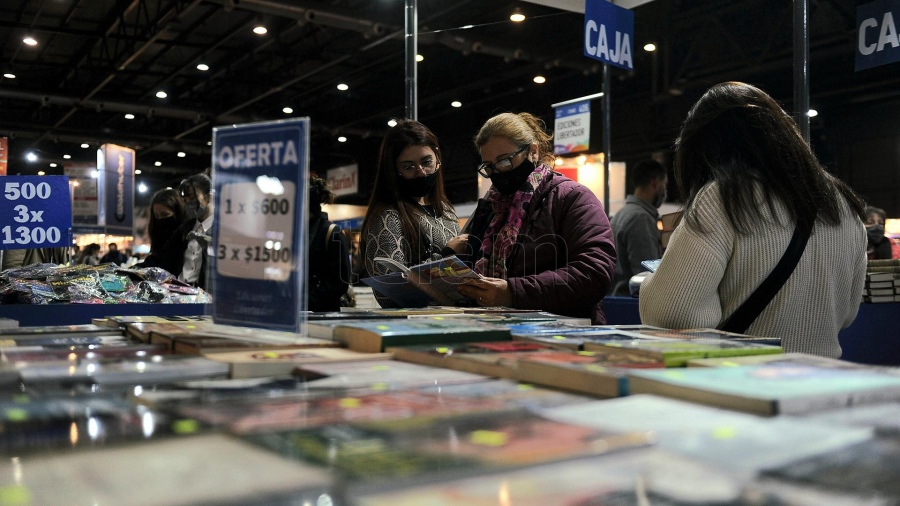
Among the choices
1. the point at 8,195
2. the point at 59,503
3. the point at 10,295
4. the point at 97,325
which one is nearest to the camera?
the point at 59,503

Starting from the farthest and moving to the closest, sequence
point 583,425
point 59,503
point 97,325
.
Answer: point 97,325 < point 583,425 < point 59,503

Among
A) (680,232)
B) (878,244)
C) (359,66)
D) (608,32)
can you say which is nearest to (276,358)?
(680,232)

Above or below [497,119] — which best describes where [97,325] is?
below

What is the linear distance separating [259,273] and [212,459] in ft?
2.11

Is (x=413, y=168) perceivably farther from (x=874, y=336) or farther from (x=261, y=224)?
(x=874, y=336)

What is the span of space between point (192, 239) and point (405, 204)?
5.48 feet

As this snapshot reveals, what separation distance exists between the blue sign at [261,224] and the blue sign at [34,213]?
2592 mm

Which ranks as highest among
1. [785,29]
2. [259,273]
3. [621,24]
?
[785,29]

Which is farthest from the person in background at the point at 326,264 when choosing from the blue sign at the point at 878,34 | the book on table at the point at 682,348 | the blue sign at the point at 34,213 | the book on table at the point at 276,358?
the blue sign at the point at 878,34

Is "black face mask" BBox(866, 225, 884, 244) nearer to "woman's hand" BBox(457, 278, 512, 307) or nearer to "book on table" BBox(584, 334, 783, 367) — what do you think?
"woman's hand" BBox(457, 278, 512, 307)

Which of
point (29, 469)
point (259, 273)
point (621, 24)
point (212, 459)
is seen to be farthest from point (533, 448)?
point (621, 24)

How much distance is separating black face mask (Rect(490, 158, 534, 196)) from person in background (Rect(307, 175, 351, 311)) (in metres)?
0.97

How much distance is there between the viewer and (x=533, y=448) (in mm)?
531

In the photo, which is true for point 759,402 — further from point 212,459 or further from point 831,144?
point 831,144
